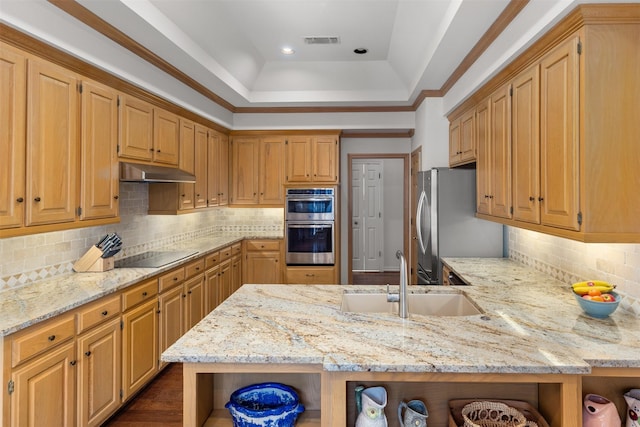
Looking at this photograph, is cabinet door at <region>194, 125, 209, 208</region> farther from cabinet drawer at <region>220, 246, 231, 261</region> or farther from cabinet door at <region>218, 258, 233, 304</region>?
cabinet door at <region>218, 258, 233, 304</region>

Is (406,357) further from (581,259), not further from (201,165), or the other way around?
(201,165)

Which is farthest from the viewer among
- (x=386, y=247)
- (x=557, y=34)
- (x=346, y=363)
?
(x=386, y=247)

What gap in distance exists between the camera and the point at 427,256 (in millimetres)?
3729

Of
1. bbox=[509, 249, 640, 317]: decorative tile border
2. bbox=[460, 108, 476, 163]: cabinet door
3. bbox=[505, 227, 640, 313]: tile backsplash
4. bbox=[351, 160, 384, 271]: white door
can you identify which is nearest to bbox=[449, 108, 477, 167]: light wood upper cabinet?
bbox=[460, 108, 476, 163]: cabinet door

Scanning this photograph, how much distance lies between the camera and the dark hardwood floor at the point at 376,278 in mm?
7105

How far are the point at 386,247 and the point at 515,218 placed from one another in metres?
5.39

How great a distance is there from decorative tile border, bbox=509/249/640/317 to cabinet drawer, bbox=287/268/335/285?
239cm

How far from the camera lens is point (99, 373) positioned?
2.35m

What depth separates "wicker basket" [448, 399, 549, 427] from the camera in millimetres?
1411

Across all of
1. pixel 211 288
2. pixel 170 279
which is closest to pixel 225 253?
pixel 211 288

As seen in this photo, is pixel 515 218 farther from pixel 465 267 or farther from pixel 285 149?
pixel 285 149

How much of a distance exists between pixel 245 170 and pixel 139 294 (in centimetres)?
286

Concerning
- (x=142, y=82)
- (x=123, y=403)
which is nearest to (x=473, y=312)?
(x=123, y=403)

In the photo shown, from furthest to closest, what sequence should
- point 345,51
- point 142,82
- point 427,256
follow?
point 345,51
point 427,256
point 142,82
